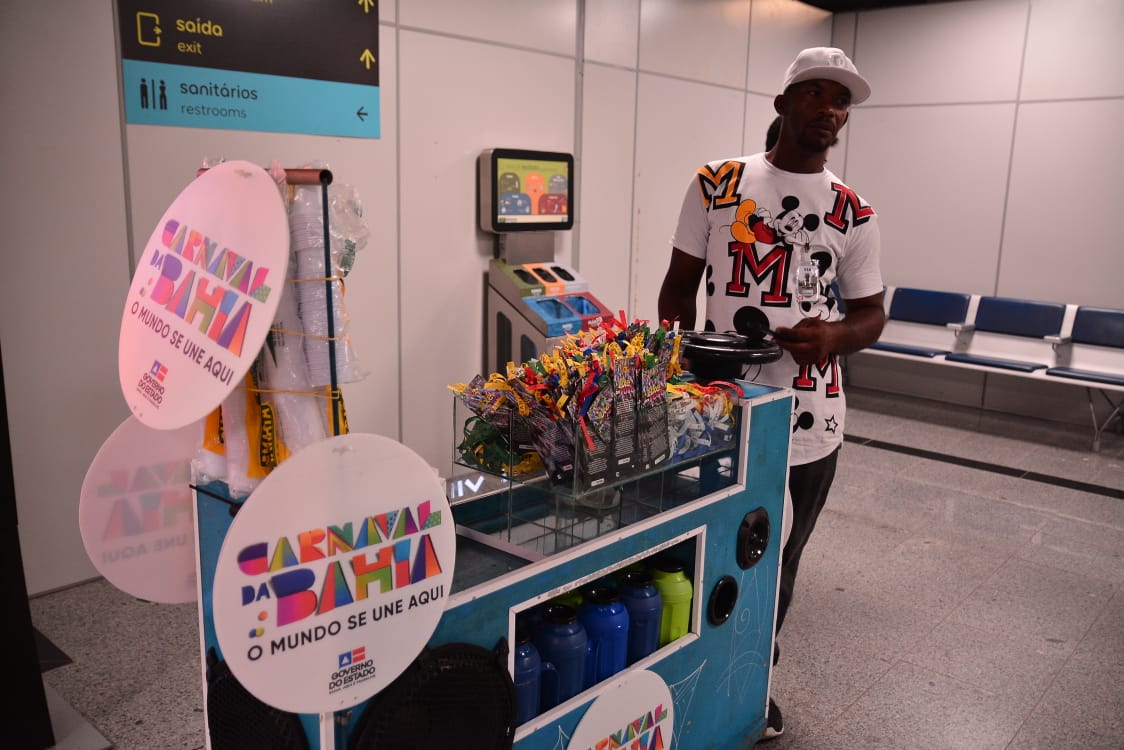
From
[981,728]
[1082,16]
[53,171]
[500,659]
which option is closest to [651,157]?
[1082,16]

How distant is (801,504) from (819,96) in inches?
45.3

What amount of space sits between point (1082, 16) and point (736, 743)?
242 inches

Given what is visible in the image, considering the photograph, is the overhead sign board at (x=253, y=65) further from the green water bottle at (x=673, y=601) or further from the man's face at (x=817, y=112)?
the green water bottle at (x=673, y=601)

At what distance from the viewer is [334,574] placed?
51.2 inches

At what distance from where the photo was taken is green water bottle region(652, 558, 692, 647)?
213cm

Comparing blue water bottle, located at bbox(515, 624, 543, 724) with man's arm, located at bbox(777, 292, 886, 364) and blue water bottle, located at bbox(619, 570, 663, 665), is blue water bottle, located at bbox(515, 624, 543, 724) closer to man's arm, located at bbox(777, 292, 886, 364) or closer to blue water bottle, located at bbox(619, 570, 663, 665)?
blue water bottle, located at bbox(619, 570, 663, 665)

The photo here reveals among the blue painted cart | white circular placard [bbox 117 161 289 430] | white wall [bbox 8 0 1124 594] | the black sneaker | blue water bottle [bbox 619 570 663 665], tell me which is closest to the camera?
white circular placard [bbox 117 161 289 430]

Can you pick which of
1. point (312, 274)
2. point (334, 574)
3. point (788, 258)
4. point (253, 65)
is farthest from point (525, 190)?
point (334, 574)

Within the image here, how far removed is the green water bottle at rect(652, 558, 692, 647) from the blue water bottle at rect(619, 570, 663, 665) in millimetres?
51

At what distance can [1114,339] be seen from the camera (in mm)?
6109

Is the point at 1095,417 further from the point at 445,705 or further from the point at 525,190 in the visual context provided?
the point at 445,705

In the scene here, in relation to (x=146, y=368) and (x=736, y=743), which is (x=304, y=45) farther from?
(x=736, y=743)

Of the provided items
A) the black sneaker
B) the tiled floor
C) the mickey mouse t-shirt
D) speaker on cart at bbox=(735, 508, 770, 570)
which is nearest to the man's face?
the mickey mouse t-shirt

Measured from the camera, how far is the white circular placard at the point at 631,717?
188 centimetres
